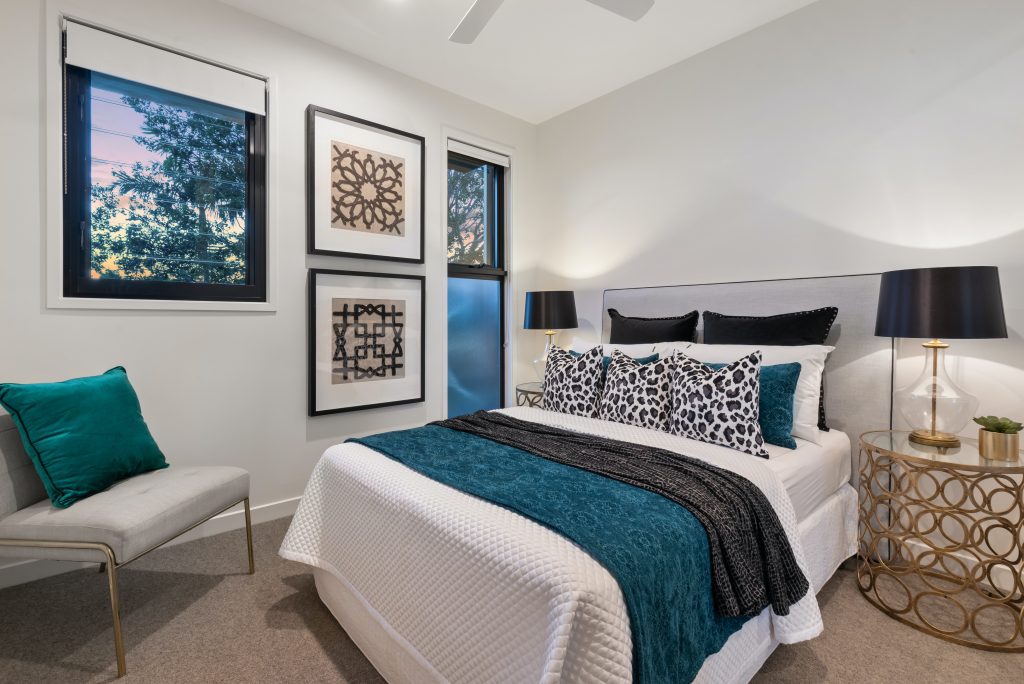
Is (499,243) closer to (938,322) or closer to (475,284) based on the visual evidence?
(475,284)

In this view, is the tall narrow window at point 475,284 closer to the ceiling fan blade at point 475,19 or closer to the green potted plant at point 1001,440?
the ceiling fan blade at point 475,19

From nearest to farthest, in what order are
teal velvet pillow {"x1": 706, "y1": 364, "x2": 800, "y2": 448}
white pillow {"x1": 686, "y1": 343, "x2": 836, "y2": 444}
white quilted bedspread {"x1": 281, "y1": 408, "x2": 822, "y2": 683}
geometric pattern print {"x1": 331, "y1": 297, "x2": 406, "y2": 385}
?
white quilted bedspread {"x1": 281, "y1": 408, "x2": 822, "y2": 683} < teal velvet pillow {"x1": 706, "y1": 364, "x2": 800, "y2": 448} < white pillow {"x1": 686, "y1": 343, "x2": 836, "y2": 444} < geometric pattern print {"x1": 331, "y1": 297, "x2": 406, "y2": 385}

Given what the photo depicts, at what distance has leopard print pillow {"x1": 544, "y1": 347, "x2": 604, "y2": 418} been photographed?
2.59m

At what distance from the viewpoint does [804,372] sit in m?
2.23

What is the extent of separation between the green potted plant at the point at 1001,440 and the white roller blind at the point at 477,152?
10.8ft

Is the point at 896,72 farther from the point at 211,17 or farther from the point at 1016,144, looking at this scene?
the point at 211,17

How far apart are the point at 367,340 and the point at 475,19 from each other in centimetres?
190

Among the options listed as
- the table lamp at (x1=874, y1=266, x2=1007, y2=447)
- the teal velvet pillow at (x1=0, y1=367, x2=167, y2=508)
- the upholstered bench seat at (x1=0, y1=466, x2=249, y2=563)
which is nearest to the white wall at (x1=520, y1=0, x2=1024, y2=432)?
the table lamp at (x1=874, y1=266, x2=1007, y2=447)

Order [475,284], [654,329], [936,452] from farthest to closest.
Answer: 1. [475,284]
2. [654,329]
3. [936,452]

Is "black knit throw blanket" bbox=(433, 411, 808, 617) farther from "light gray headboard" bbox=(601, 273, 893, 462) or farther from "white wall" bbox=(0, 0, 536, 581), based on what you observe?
"white wall" bbox=(0, 0, 536, 581)

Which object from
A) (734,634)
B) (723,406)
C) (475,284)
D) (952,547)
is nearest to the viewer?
(734,634)

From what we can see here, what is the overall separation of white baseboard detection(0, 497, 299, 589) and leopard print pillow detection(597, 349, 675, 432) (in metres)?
1.93

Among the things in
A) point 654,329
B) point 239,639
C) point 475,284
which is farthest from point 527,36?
point 239,639

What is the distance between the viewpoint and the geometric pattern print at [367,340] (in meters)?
3.04
